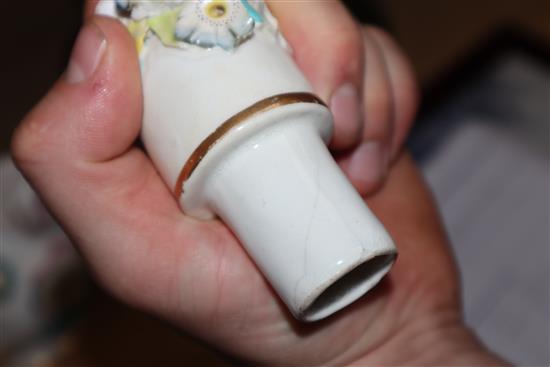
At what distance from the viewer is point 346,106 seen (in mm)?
634

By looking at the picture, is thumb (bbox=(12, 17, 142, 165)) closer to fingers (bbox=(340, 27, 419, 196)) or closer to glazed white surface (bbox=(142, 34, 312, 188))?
glazed white surface (bbox=(142, 34, 312, 188))

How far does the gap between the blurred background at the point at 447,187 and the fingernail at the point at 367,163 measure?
0.37m

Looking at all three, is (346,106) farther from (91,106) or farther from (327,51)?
(91,106)

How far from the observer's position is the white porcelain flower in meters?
0.52

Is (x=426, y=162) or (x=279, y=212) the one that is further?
(x=426, y=162)

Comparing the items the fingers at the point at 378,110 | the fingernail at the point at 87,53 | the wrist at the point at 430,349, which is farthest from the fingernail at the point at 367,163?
the fingernail at the point at 87,53

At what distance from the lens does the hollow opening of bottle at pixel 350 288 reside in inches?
20.7

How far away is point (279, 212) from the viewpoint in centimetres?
50

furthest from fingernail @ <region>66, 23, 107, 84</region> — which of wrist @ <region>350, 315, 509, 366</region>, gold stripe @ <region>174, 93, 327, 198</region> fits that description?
wrist @ <region>350, 315, 509, 366</region>

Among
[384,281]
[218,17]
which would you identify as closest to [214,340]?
[384,281]

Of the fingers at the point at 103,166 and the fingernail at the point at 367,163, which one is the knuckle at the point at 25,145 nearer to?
the fingers at the point at 103,166

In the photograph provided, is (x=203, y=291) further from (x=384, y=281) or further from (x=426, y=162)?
(x=426, y=162)

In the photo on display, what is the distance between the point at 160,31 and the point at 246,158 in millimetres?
122

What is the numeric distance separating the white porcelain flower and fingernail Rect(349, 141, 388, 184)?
0.74ft
